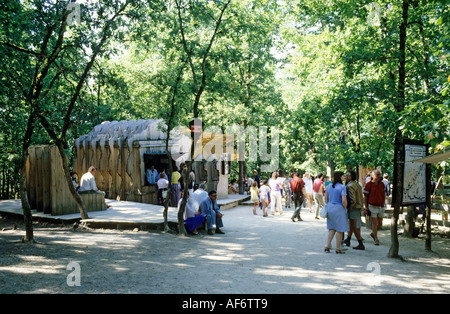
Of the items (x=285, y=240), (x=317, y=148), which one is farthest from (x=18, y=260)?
(x=317, y=148)

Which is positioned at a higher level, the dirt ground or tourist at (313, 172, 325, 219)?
tourist at (313, 172, 325, 219)

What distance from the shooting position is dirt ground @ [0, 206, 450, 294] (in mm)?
6145

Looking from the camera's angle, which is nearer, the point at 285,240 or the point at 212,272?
the point at 212,272

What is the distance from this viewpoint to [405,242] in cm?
1084

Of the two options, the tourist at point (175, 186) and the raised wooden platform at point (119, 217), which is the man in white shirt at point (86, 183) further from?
the tourist at point (175, 186)

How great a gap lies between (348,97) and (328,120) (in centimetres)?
77

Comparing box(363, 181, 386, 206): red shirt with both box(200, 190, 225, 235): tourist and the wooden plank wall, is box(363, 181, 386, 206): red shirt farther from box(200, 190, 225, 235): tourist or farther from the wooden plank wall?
the wooden plank wall

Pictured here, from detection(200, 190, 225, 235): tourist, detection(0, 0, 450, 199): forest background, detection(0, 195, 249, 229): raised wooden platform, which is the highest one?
detection(0, 0, 450, 199): forest background

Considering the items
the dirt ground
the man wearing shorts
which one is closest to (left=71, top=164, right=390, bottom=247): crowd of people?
the man wearing shorts

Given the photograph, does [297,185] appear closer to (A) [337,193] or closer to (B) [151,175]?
(A) [337,193]

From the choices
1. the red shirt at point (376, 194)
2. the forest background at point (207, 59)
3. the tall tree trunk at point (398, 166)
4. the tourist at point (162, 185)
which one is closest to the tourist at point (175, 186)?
the tourist at point (162, 185)

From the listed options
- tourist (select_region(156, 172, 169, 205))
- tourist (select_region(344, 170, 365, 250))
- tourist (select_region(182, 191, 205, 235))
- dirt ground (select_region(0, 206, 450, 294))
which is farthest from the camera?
tourist (select_region(156, 172, 169, 205))
